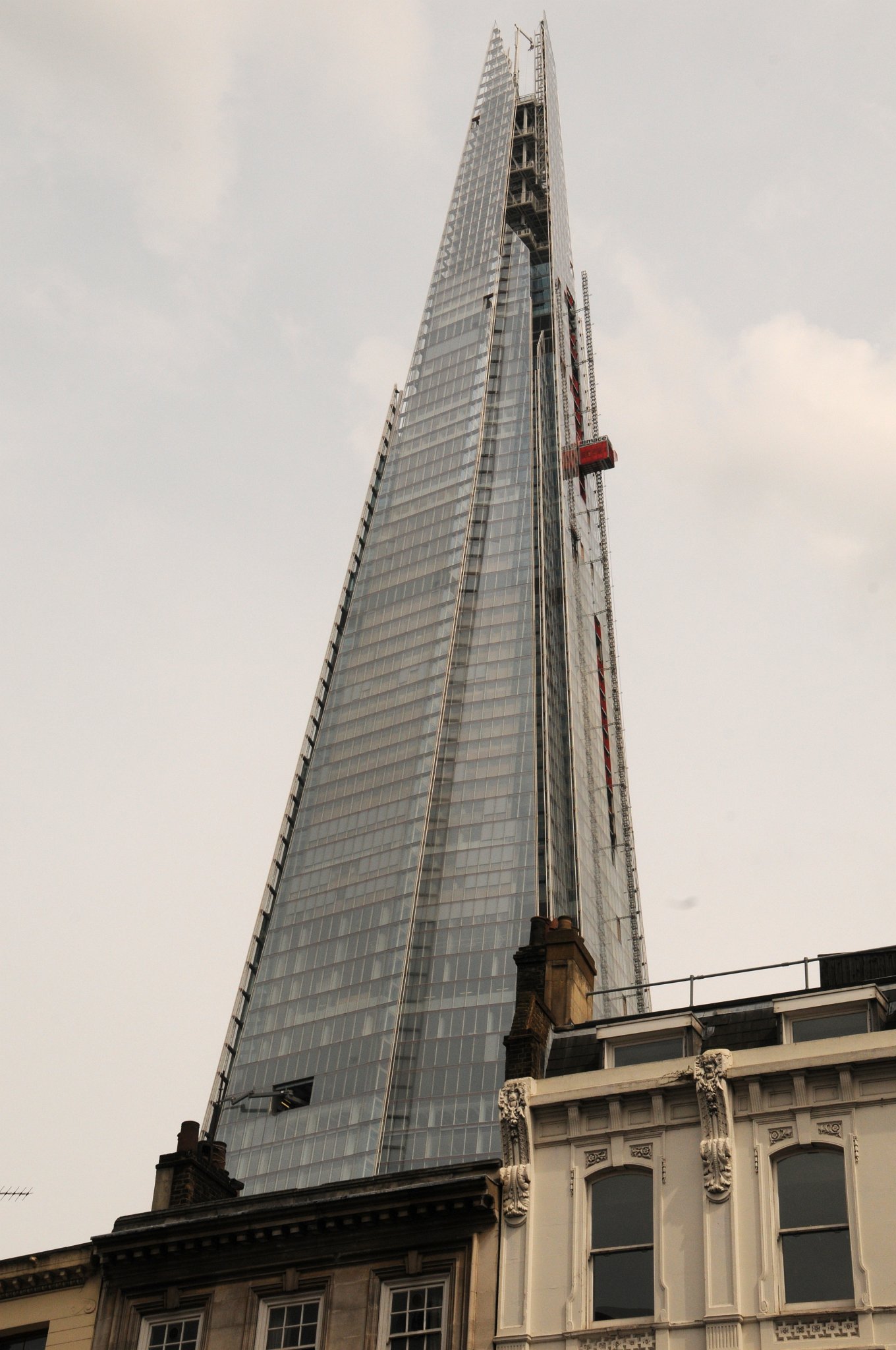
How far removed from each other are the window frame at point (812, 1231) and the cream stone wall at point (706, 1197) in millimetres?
55

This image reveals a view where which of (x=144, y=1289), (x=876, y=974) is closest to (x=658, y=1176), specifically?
(x=876, y=974)

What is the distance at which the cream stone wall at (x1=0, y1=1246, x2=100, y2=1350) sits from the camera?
40.7m

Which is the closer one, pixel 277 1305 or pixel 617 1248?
pixel 617 1248

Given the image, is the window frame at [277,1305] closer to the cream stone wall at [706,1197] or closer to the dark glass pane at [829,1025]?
the cream stone wall at [706,1197]

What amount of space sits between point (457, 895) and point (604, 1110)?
503ft

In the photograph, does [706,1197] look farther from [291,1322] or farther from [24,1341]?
[24,1341]

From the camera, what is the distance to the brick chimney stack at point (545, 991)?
39.2 metres

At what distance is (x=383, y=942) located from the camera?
189m

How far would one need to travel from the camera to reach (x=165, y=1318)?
3953 cm

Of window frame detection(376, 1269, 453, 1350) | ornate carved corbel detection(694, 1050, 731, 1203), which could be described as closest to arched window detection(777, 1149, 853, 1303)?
ornate carved corbel detection(694, 1050, 731, 1203)

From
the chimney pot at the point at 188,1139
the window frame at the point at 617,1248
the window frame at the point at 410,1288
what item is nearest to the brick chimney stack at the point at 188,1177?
the chimney pot at the point at 188,1139

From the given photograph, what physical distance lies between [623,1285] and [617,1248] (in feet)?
2.42

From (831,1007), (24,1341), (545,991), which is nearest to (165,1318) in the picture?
(24,1341)

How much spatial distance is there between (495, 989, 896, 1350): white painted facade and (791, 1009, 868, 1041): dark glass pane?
26 cm
